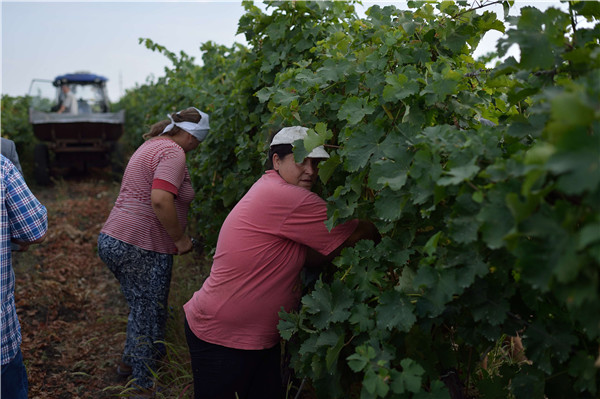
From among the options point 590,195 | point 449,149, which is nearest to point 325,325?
point 449,149

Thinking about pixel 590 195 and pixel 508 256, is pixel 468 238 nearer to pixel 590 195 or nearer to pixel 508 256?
pixel 508 256

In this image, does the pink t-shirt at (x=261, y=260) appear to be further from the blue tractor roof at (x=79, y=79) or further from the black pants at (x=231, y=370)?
the blue tractor roof at (x=79, y=79)

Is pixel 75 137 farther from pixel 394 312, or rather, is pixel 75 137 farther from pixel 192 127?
pixel 394 312

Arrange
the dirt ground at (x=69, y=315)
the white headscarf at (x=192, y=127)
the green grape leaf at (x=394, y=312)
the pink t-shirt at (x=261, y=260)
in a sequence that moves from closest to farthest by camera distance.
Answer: the green grape leaf at (x=394, y=312) < the pink t-shirt at (x=261, y=260) < the white headscarf at (x=192, y=127) < the dirt ground at (x=69, y=315)

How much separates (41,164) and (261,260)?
11922 millimetres

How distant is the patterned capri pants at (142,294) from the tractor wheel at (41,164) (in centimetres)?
1015

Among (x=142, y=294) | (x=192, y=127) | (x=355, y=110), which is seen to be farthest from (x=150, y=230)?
(x=355, y=110)

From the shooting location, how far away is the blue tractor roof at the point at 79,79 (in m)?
14.9

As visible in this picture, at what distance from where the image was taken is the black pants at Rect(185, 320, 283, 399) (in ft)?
8.42

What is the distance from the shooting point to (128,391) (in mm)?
3908

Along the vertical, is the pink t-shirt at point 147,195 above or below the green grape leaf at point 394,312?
below

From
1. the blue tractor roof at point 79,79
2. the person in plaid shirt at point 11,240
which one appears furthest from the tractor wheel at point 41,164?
the person in plaid shirt at point 11,240

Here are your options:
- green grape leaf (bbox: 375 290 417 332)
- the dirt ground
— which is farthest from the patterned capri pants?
green grape leaf (bbox: 375 290 417 332)

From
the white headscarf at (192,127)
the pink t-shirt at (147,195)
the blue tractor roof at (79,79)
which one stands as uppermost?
the white headscarf at (192,127)
